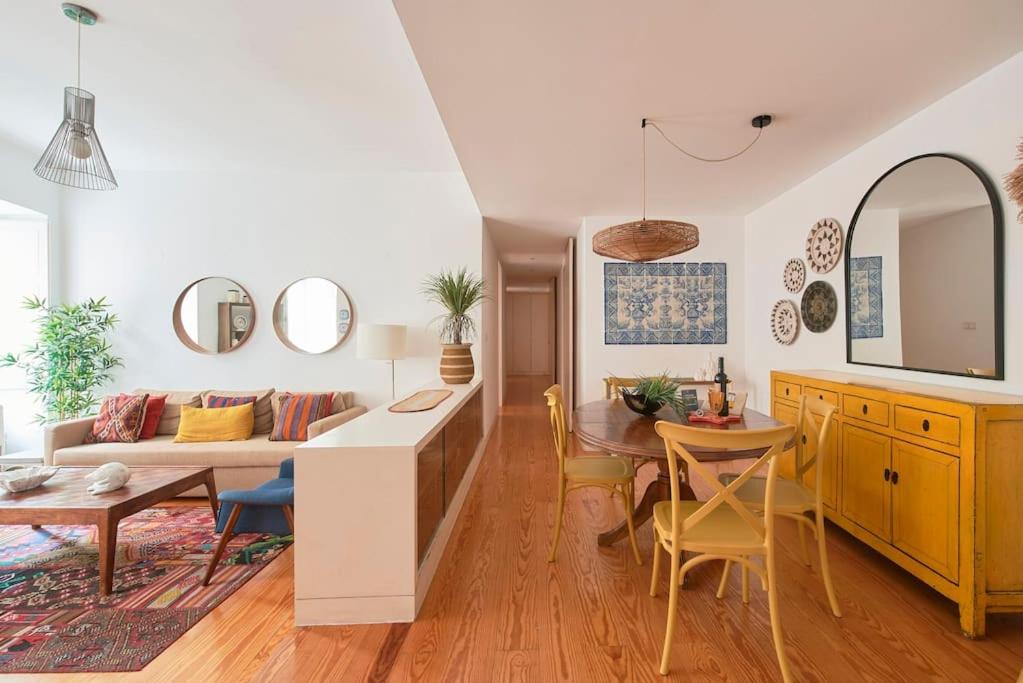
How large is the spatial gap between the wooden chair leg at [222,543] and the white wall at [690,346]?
3.44 meters

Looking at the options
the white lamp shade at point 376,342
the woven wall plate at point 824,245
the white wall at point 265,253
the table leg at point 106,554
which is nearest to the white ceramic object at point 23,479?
the table leg at point 106,554

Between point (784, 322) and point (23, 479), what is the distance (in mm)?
5515

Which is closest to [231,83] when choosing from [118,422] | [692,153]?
[118,422]

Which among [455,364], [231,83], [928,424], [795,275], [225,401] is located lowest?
[225,401]

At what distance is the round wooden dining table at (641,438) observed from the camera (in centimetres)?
171

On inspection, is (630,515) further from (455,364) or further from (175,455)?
(175,455)

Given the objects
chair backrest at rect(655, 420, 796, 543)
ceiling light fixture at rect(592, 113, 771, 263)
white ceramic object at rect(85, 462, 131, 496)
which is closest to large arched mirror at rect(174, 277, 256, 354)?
white ceramic object at rect(85, 462, 131, 496)

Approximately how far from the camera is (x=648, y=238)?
2.53 meters

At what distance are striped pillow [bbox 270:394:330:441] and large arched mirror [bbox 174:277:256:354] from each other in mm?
1060

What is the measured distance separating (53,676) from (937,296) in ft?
14.2

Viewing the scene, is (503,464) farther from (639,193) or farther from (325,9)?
(325,9)

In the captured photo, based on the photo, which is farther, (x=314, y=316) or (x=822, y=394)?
(x=314, y=316)

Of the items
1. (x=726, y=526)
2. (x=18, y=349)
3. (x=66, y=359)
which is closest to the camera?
(x=726, y=526)

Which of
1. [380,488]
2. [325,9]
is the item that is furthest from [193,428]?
[325,9]
